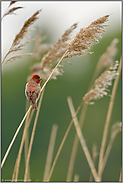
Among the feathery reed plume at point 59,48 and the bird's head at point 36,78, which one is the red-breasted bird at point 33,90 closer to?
the bird's head at point 36,78

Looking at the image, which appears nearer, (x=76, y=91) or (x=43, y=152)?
(x=43, y=152)

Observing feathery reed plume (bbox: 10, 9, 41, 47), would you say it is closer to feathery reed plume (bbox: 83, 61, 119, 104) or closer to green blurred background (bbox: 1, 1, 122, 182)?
feathery reed plume (bbox: 83, 61, 119, 104)

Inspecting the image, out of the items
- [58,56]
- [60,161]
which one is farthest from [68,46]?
[60,161]

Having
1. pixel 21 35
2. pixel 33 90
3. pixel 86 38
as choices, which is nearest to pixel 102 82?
pixel 86 38

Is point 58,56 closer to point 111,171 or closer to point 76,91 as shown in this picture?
point 111,171

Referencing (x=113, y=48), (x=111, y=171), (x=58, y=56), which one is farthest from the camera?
(x=111, y=171)

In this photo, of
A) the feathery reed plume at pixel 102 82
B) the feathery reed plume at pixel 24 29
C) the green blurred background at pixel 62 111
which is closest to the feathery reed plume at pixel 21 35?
the feathery reed plume at pixel 24 29

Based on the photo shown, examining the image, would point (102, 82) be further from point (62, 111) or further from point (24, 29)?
point (62, 111)
